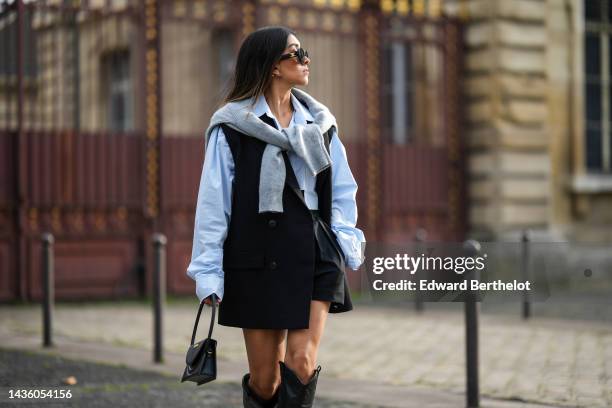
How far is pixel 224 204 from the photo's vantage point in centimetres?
402

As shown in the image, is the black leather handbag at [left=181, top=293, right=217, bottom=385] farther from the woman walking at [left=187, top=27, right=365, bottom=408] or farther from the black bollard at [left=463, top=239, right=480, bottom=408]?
the black bollard at [left=463, top=239, right=480, bottom=408]

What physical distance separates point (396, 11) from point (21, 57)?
4.96m

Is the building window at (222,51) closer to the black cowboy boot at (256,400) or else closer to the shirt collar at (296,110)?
the shirt collar at (296,110)

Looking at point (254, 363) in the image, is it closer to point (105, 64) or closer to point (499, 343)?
point (499, 343)

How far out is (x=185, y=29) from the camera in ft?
46.9

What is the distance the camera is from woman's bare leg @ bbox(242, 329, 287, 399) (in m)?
4.01

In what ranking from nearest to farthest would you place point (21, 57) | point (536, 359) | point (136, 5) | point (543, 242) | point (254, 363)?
point (254, 363) → point (536, 359) → point (21, 57) → point (136, 5) → point (543, 242)

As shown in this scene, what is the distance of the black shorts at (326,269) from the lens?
158 inches

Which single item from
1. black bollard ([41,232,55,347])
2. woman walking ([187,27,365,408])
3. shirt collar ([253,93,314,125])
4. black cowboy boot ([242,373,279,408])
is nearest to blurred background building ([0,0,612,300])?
black bollard ([41,232,55,347])

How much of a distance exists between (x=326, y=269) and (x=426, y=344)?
191 inches

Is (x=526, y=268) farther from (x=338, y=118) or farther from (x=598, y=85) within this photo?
(x=598, y=85)

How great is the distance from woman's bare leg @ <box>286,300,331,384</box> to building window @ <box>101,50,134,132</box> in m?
10.5

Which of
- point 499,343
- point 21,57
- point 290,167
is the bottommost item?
point 499,343

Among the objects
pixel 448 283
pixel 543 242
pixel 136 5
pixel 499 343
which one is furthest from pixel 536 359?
pixel 136 5
